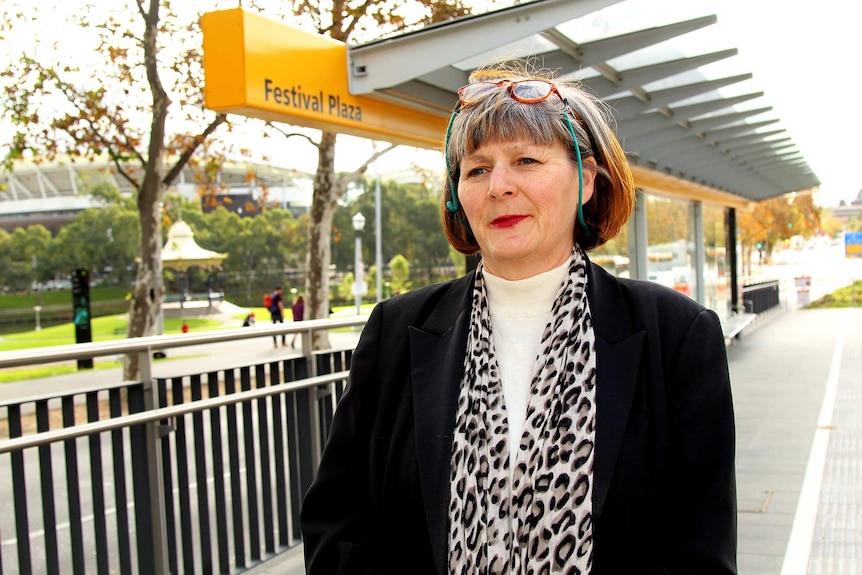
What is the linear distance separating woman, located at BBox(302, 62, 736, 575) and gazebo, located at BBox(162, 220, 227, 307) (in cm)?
3582

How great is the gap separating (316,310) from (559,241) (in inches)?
695

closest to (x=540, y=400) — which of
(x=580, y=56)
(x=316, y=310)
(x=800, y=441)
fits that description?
(x=580, y=56)

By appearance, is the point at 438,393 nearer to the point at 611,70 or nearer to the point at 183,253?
the point at 611,70

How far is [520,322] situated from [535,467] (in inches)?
12.5

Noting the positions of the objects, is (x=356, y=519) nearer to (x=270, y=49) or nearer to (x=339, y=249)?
(x=270, y=49)

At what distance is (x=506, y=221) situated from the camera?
1779mm

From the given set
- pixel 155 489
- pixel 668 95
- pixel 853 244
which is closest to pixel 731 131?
pixel 668 95

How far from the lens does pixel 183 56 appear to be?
16.5 meters

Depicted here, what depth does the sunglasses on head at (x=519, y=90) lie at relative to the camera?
1771mm

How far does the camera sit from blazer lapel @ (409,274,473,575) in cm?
170

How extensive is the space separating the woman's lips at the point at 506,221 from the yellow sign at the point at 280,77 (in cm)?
330

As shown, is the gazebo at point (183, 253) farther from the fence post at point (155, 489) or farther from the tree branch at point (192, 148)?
the fence post at point (155, 489)

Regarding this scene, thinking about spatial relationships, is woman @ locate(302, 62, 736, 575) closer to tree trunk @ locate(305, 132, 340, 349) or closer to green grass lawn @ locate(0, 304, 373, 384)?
tree trunk @ locate(305, 132, 340, 349)

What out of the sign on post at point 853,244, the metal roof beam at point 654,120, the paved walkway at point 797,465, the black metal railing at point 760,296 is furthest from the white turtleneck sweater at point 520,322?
the sign on post at point 853,244
